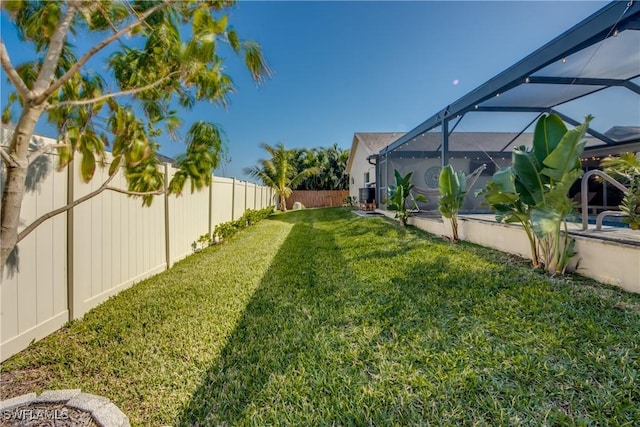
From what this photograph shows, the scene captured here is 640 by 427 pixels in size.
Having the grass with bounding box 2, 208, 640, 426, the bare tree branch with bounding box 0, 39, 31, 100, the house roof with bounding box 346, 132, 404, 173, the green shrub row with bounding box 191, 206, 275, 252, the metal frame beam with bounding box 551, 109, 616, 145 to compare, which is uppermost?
the house roof with bounding box 346, 132, 404, 173

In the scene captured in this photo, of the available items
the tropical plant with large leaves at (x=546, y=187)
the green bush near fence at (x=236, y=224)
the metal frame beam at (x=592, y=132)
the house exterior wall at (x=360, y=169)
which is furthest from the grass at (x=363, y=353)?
the house exterior wall at (x=360, y=169)

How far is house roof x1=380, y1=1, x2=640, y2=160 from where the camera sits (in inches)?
145

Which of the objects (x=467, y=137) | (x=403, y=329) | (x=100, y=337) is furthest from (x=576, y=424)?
(x=467, y=137)

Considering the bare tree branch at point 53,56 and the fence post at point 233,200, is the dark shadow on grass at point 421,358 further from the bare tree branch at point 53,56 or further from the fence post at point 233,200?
the fence post at point 233,200

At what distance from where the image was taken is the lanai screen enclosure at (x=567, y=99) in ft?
13.1

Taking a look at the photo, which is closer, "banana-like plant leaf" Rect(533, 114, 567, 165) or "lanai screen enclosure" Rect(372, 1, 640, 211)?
"banana-like plant leaf" Rect(533, 114, 567, 165)

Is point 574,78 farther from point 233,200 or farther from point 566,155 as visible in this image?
point 233,200

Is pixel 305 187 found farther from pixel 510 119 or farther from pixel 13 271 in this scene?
pixel 13 271

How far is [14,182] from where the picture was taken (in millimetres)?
1581

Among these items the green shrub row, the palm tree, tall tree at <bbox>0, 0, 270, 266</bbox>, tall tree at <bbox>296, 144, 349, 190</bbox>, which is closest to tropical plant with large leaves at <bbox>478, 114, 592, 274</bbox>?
tall tree at <bbox>0, 0, 270, 266</bbox>

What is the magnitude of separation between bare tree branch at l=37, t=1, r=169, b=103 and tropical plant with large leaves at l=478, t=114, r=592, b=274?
4.47 m

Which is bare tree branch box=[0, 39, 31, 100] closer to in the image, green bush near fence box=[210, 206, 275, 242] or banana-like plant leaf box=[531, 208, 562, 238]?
banana-like plant leaf box=[531, 208, 562, 238]

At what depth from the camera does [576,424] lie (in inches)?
62.1

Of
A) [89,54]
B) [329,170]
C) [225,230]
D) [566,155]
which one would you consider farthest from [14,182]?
[329,170]
